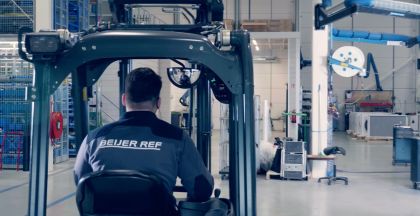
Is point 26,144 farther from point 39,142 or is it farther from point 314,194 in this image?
point 39,142

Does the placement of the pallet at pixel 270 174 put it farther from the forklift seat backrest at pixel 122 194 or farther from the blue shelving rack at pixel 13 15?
the forklift seat backrest at pixel 122 194

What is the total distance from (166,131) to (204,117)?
1.53 m

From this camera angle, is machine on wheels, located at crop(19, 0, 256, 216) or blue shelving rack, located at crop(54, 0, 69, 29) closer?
machine on wheels, located at crop(19, 0, 256, 216)

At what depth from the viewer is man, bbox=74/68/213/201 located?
2.51 meters

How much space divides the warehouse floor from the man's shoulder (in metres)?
4.90

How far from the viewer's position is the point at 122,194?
2377 mm

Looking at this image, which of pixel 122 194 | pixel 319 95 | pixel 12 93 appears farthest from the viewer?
pixel 12 93

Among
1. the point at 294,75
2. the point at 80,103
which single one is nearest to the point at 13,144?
the point at 80,103

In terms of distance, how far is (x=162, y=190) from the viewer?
2420mm

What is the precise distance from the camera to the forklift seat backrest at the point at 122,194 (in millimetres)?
2336

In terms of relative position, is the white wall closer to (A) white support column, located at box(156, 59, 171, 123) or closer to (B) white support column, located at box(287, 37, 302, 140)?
(A) white support column, located at box(156, 59, 171, 123)

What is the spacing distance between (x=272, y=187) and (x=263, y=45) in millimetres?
15015

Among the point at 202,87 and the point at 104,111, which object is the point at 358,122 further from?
the point at 202,87

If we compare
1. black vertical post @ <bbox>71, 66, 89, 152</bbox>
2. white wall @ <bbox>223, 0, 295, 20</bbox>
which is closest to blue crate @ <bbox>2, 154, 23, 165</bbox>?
→ black vertical post @ <bbox>71, 66, 89, 152</bbox>
